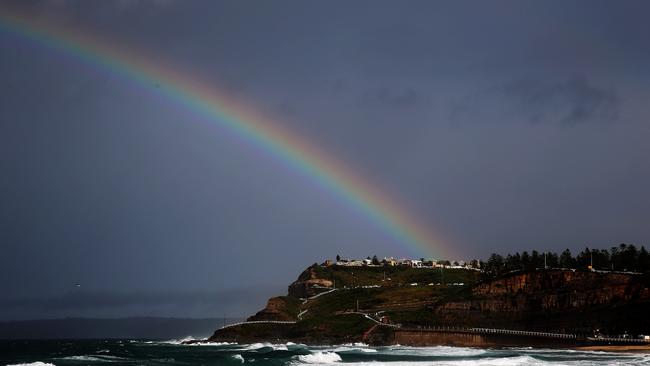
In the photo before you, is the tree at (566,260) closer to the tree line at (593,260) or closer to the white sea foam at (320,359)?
the tree line at (593,260)

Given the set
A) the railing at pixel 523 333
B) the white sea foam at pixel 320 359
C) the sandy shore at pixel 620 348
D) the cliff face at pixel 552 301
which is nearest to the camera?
the white sea foam at pixel 320 359

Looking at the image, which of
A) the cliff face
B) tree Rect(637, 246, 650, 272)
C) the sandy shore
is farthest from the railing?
tree Rect(637, 246, 650, 272)

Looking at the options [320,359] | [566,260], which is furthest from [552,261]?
[320,359]

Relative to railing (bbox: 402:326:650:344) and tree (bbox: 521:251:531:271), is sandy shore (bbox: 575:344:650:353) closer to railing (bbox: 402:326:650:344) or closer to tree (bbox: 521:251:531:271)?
railing (bbox: 402:326:650:344)

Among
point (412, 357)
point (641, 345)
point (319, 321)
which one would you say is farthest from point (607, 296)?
point (319, 321)

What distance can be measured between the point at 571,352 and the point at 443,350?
25.5m

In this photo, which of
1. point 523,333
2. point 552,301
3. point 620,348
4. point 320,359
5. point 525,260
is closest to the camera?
point 320,359

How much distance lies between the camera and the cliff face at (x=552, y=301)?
486 ft

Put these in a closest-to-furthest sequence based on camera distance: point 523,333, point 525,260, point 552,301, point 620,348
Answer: point 620,348 < point 523,333 < point 552,301 < point 525,260

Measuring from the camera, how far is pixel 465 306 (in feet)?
574

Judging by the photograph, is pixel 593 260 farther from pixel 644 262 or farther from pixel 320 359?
pixel 320 359

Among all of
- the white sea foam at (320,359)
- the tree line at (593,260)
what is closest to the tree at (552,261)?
the tree line at (593,260)

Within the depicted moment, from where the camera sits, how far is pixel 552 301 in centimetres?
15988

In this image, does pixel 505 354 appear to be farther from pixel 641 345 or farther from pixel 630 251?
pixel 630 251
